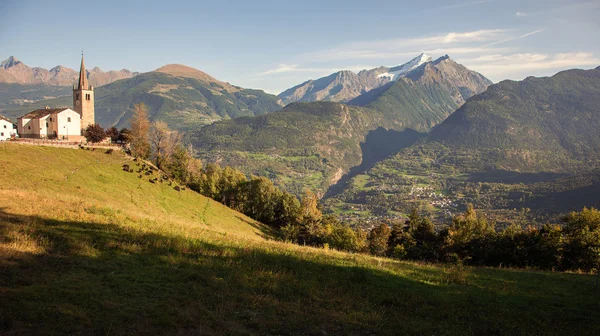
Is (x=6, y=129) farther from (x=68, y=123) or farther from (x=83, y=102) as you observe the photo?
(x=83, y=102)

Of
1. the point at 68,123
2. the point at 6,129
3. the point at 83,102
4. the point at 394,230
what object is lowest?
the point at 394,230

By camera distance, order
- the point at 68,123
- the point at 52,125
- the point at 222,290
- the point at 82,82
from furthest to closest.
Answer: the point at 82,82, the point at 68,123, the point at 52,125, the point at 222,290

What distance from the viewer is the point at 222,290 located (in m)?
13.7

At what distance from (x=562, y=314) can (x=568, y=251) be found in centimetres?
2593

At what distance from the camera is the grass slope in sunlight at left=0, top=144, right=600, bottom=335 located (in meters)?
10.8

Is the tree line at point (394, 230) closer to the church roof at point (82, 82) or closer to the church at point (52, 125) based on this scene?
the church at point (52, 125)

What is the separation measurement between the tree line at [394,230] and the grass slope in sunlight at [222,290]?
36.6 feet

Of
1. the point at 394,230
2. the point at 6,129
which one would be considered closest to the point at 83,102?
the point at 6,129

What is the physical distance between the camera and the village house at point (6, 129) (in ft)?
222

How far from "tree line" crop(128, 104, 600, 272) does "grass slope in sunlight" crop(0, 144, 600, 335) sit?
11.2 m

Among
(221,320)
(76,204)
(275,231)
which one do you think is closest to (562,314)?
(221,320)

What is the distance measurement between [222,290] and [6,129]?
79.5 metres

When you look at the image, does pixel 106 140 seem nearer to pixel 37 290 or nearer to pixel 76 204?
pixel 76 204

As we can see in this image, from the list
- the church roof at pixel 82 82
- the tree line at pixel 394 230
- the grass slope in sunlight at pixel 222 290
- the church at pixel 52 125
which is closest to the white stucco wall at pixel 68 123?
the church at pixel 52 125
